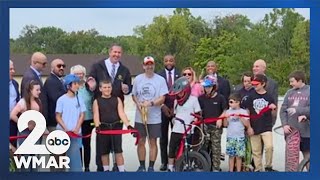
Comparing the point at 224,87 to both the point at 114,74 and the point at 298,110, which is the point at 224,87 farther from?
the point at 114,74

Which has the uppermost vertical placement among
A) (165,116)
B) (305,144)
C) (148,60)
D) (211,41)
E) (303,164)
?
(211,41)

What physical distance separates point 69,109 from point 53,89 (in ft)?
0.63

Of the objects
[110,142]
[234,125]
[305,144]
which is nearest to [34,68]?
[110,142]

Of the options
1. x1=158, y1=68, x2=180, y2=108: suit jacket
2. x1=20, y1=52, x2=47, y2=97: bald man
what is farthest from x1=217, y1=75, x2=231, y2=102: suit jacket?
x1=20, y1=52, x2=47, y2=97: bald man

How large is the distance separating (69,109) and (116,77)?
1.39 ft

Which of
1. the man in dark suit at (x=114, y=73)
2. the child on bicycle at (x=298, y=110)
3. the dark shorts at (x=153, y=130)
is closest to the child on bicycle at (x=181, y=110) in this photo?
the dark shorts at (x=153, y=130)

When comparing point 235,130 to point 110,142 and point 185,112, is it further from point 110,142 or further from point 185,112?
point 110,142

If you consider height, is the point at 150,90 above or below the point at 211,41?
below

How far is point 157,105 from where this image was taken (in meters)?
5.13

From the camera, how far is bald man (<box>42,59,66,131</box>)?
16.6ft

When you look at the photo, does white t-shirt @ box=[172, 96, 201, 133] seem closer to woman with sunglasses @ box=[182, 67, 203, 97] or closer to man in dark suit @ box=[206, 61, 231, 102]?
woman with sunglasses @ box=[182, 67, 203, 97]

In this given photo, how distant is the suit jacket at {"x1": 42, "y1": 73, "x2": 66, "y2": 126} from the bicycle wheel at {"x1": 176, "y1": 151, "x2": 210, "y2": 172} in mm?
989

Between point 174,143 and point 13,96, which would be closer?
point 13,96

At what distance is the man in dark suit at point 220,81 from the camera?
5066 mm
